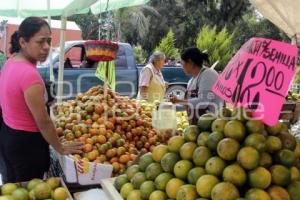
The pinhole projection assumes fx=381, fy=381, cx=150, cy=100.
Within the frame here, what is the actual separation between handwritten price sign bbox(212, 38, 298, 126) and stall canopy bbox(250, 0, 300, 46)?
1.23 metres

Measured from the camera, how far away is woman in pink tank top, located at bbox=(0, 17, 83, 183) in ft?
7.16

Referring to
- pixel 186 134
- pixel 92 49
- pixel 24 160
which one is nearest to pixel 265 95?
pixel 186 134

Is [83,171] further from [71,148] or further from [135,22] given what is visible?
[135,22]

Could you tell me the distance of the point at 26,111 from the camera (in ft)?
7.62

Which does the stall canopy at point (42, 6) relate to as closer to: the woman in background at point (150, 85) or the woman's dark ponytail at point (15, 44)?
the woman in background at point (150, 85)

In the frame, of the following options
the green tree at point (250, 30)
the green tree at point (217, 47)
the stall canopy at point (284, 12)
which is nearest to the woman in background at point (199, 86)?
the stall canopy at point (284, 12)

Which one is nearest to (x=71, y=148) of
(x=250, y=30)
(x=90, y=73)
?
(x=90, y=73)

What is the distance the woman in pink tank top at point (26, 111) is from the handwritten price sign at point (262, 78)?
104 centimetres

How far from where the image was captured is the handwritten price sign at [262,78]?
168 cm

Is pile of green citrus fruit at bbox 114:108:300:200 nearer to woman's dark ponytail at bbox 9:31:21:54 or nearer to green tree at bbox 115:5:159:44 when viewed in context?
woman's dark ponytail at bbox 9:31:21:54

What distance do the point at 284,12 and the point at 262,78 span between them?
1.66 metres

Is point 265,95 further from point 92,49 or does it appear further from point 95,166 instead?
point 92,49

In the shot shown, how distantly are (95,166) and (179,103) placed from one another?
1.88 m

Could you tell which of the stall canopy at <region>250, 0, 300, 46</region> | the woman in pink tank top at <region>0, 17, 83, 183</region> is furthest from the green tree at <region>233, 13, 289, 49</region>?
the woman in pink tank top at <region>0, 17, 83, 183</region>
